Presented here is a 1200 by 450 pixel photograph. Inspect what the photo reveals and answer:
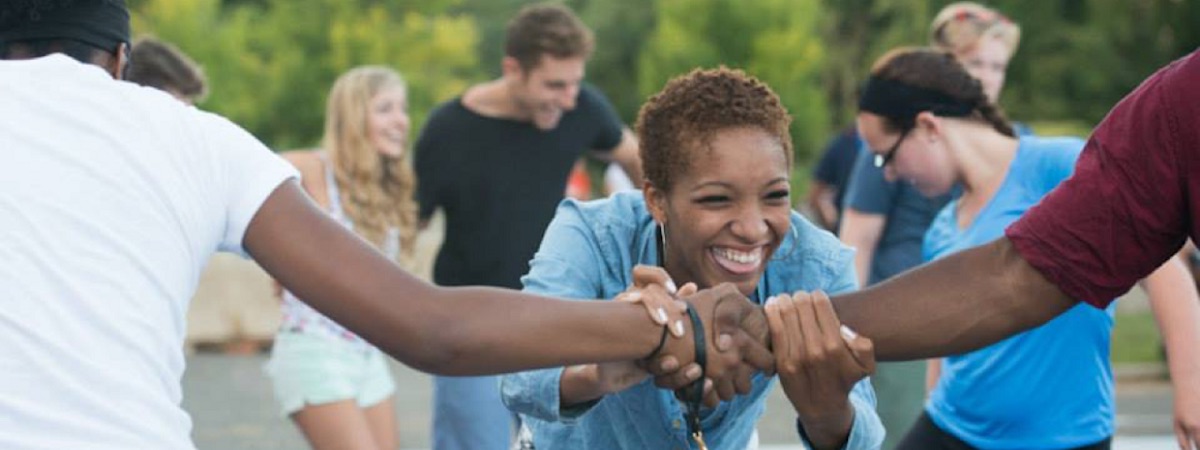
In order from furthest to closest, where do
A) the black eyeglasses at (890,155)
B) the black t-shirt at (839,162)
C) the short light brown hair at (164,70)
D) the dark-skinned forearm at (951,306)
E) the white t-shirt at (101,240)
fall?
the black t-shirt at (839,162), the short light brown hair at (164,70), the black eyeglasses at (890,155), the dark-skinned forearm at (951,306), the white t-shirt at (101,240)

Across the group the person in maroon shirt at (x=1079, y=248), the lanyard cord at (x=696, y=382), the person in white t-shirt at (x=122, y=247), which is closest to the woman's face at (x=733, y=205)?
the person in maroon shirt at (x=1079, y=248)

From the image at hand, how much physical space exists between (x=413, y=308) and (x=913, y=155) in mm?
3402

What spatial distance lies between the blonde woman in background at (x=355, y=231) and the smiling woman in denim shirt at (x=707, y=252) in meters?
2.61

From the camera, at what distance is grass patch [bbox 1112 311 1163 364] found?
1701 centimetres

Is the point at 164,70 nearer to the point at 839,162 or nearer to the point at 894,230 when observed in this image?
the point at 894,230

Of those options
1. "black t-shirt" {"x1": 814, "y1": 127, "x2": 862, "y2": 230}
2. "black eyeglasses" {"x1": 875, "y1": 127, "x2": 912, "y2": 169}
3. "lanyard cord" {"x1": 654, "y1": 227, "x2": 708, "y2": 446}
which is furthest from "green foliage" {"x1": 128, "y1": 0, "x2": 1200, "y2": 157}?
"lanyard cord" {"x1": 654, "y1": 227, "x2": 708, "y2": 446}

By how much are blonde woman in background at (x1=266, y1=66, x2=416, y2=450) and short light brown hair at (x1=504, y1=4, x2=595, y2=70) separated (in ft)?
1.86

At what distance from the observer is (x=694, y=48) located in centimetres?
2716

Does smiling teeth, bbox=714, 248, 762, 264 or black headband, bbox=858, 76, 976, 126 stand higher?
smiling teeth, bbox=714, 248, 762, 264

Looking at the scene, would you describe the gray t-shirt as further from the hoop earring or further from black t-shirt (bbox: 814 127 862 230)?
the hoop earring

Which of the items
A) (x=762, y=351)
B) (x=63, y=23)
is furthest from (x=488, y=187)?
(x=63, y=23)

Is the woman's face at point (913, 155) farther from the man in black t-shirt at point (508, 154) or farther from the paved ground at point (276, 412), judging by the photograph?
the paved ground at point (276, 412)

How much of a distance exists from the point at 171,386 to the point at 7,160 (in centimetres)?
43

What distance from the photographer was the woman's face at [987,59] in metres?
7.61
